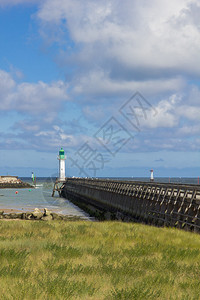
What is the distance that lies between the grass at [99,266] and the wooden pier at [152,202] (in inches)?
214

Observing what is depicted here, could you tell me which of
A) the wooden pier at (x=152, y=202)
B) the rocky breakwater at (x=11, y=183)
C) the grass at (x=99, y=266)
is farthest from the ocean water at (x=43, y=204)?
the rocky breakwater at (x=11, y=183)

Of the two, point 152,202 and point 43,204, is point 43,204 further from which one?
point 152,202

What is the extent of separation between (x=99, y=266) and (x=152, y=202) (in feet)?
61.0

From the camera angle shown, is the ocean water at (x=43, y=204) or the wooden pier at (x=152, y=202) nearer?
the wooden pier at (x=152, y=202)

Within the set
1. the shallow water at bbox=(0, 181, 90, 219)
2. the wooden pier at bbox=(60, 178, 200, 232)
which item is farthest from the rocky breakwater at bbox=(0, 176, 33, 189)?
the wooden pier at bbox=(60, 178, 200, 232)

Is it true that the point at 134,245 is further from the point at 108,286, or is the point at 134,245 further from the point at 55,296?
the point at 55,296

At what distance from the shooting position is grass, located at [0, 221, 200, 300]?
23.9 feet

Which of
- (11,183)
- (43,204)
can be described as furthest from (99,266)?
(11,183)

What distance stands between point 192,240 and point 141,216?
15224mm

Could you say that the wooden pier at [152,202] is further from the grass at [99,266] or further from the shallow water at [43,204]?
the grass at [99,266]

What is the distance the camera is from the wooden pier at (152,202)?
2048 cm

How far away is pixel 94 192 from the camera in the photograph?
177 feet

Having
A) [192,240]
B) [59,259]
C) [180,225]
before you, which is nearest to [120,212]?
[180,225]

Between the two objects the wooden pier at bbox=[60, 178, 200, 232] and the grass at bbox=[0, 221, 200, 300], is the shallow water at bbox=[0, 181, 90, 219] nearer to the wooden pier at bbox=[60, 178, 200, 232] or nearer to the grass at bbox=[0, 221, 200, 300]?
the wooden pier at bbox=[60, 178, 200, 232]
